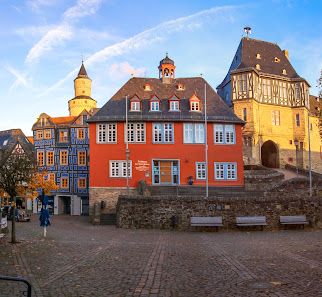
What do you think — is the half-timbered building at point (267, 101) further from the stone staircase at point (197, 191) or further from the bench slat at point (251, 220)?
the bench slat at point (251, 220)

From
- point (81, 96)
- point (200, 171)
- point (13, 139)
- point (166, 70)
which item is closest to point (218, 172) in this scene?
point (200, 171)

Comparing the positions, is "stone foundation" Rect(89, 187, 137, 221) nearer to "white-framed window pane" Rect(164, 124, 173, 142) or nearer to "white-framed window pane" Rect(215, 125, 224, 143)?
"white-framed window pane" Rect(164, 124, 173, 142)

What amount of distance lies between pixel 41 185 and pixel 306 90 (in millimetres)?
42053

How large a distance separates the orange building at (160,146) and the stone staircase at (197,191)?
123 centimetres

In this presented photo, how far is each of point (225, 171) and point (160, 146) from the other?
19.7 ft

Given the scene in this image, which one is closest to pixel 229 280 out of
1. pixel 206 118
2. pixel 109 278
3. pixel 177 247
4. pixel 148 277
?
pixel 148 277

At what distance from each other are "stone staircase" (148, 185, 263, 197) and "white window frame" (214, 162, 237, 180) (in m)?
1.34

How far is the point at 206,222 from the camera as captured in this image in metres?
20.6

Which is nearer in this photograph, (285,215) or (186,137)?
(285,215)

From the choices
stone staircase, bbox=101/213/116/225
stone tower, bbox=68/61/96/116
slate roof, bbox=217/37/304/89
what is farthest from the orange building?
stone tower, bbox=68/61/96/116

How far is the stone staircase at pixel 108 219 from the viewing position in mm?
28812

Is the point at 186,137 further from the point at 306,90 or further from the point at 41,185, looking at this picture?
the point at 306,90

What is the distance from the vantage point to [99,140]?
32.6 meters

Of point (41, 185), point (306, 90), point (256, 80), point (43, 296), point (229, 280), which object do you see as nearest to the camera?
point (43, 296)
